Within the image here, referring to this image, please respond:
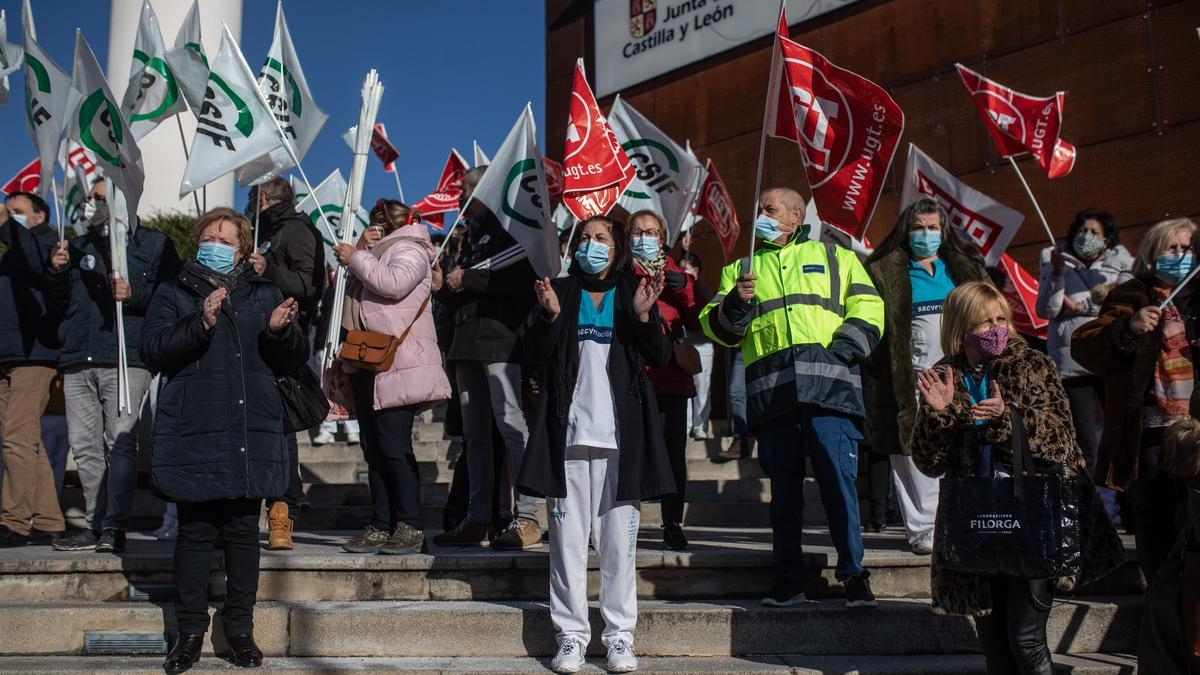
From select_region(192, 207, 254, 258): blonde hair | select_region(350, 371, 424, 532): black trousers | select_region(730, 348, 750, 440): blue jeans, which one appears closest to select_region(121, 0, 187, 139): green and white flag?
select_region(192, 207, 254, 258): blonde hair

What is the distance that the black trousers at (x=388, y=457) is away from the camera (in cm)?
566

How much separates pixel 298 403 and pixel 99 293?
210cm

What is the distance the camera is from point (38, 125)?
22.7 feet

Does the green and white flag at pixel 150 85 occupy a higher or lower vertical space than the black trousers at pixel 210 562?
higher

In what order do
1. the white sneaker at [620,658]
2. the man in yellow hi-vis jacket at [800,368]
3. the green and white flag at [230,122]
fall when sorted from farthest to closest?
the green and white flag at [230,122] < the man in yellow hi-vis jacket at [800,368] < the white sneaker at [620,658]

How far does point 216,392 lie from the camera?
4742mm

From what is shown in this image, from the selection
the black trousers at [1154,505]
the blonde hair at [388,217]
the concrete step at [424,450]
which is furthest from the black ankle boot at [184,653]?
the concrete step at [424,450]

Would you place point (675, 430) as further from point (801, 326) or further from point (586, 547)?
point (586, 547)

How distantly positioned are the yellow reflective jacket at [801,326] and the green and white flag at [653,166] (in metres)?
3.41

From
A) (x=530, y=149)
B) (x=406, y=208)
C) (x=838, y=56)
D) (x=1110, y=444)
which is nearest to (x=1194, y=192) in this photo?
(x=838, y=56)

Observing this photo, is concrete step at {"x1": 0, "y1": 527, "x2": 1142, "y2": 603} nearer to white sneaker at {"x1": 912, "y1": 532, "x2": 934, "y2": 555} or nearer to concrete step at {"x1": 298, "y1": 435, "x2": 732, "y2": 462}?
white sneaker at {"x1": 912, "y1": 532, "x2": 934, "y2": 555}

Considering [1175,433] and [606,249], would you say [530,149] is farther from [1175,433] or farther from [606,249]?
[1175,433]

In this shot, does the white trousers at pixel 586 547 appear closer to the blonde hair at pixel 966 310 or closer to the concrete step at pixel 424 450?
the blonde hair at pixel 966 310

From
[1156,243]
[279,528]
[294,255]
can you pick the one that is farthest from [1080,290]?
[279,528]
